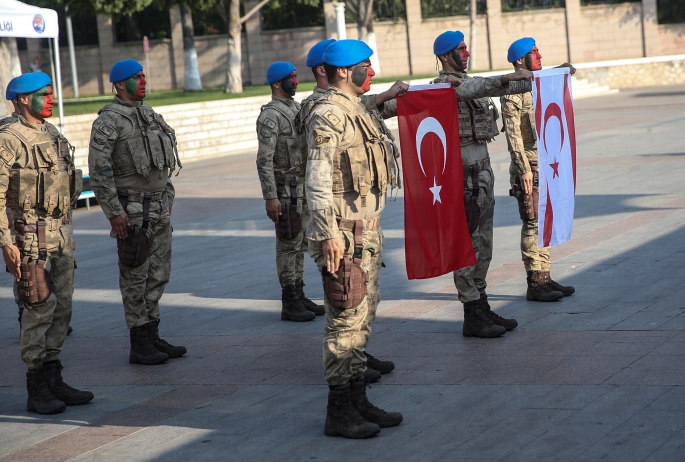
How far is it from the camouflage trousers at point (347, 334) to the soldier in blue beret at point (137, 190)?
2.15m

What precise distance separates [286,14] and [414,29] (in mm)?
6751

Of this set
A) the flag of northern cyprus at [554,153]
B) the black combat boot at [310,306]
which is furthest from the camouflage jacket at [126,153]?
the flag of northern cyprus at [554,153]

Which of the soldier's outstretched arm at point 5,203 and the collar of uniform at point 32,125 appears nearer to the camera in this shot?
the soldier's outstretched arm at point 5,203

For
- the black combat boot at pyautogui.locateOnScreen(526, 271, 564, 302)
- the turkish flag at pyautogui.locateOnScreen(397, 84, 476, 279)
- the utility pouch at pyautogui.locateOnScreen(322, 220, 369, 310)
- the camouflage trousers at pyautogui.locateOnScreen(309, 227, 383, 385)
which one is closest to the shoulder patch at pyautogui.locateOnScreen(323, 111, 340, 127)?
the camouflage trousers at pyautogui.locateOnScreen(309, 227, 383, 385)

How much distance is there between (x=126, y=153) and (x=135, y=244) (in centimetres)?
70

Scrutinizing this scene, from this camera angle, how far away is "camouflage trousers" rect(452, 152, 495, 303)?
6941 millimetres

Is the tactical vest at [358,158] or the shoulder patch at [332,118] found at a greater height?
the shoulder patch at [332,118]

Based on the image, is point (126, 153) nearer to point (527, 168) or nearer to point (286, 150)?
point (286, 150)

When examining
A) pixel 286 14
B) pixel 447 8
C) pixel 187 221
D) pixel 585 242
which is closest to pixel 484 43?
pixel 447 8

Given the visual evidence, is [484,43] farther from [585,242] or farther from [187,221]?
[585,242]

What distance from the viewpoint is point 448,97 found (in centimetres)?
608

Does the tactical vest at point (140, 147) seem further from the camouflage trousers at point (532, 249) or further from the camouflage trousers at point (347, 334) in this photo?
the camouflage trousers at point (532, 249)

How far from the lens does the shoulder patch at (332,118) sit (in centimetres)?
505

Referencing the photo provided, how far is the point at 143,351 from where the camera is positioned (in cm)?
695
